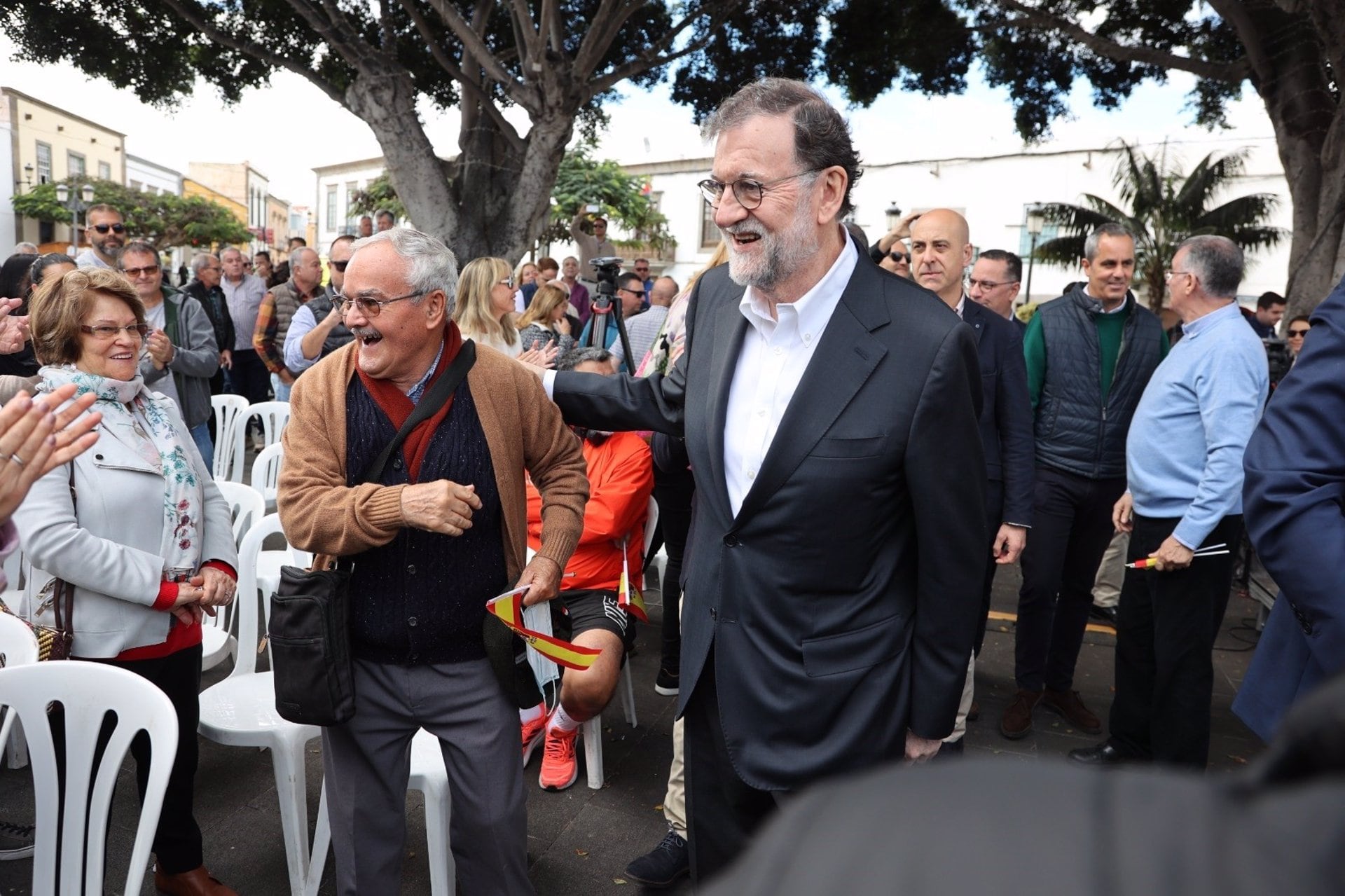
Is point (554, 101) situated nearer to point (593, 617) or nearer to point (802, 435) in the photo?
point (593, 617)

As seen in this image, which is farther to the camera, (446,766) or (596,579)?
(596,579)

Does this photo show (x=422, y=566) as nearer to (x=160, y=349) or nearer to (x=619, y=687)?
(x=619, y=687)

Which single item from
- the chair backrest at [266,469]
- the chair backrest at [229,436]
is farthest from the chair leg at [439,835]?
the chair backrest at [229,436]

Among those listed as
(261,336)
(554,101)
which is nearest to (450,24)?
(554,101)

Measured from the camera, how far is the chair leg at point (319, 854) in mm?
2727

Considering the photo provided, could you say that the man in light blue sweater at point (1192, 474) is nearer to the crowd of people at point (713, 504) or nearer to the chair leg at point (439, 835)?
the crowd of people at point (713, 504)

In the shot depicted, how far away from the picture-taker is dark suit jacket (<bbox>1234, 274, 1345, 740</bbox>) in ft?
5.50

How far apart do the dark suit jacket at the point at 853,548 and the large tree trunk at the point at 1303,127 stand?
323 inches

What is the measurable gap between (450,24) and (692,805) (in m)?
9.55

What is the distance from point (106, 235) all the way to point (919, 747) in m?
5.50

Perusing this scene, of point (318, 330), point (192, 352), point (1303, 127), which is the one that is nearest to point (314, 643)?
point (192, 352)

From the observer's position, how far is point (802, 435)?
1857 millimetres

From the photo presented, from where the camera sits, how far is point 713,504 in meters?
2.02

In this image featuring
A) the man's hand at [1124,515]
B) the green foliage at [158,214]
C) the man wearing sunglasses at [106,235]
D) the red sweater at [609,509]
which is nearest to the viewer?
the red sweater at [609,509]
